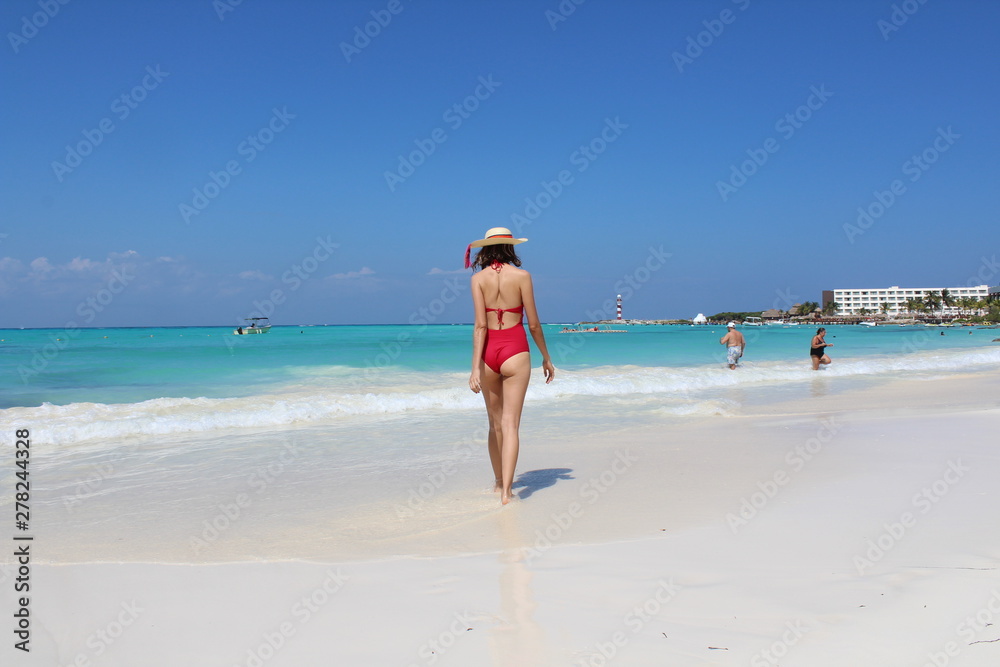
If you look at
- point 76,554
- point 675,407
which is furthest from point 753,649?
point 675,407

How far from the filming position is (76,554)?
13.7 ft

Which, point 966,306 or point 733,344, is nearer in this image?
point 733,344

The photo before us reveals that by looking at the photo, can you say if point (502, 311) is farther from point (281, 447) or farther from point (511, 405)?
point (281, 447)

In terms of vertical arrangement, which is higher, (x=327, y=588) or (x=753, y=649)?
(x=327, y=588)

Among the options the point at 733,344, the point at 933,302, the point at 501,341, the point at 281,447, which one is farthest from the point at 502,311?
the point at 933,302

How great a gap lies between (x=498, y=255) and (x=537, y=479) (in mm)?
2292

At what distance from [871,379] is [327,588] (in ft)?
59.1

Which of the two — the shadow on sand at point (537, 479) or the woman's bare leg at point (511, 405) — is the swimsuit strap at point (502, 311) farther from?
the shadow on sand at point (537, 479)

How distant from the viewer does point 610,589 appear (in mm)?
3291

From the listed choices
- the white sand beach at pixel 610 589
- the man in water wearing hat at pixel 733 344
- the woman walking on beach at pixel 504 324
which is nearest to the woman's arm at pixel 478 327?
the woman walking on beach at pixel 504 324

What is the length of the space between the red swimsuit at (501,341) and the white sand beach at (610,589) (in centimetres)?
119

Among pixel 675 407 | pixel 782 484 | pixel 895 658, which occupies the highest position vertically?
pixel 675 407

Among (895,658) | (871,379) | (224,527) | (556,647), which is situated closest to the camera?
(895,658)

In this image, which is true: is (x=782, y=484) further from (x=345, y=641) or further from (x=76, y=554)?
(x=76, y=554)
